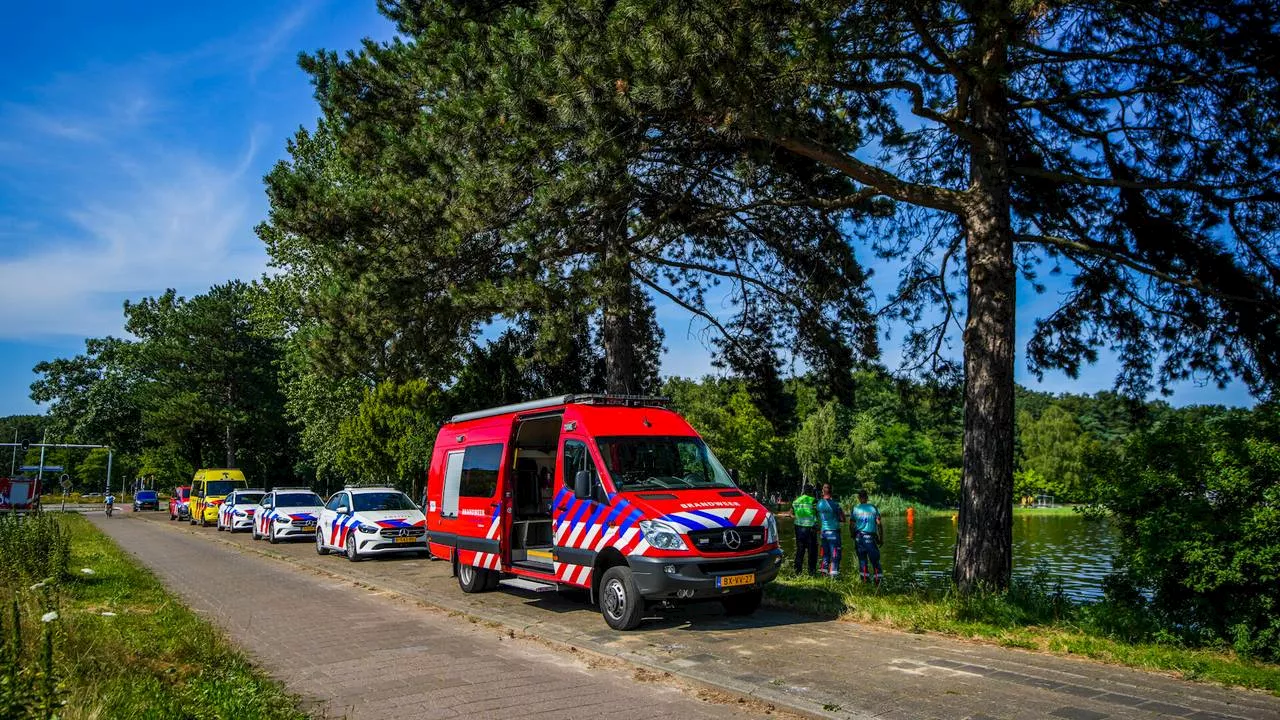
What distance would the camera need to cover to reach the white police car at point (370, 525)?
18.4 meters

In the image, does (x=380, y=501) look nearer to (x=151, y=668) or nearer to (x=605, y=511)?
(x=605, y=511)

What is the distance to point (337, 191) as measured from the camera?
15.6 meters

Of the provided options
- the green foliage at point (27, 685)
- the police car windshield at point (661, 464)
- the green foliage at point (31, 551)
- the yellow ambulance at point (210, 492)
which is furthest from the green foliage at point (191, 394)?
the green foliage at point (27, 685)

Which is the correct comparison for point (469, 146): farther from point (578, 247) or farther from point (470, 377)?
point (470, 377)

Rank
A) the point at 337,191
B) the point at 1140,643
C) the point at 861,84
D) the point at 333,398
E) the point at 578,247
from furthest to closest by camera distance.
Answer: the point at 333,398 < the point at 337,191 < the point at 578,247 < the point at 861,84 < the point at 1140,643

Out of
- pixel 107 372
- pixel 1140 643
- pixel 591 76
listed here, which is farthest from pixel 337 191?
pixel 107 372

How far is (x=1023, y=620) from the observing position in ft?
29.5

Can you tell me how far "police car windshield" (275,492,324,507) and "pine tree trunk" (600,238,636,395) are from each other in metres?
11.2

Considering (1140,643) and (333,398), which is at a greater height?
(333,398)

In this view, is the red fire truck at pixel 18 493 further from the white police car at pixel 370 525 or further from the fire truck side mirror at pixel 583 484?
the fire truck side mirror at pixel 583 484

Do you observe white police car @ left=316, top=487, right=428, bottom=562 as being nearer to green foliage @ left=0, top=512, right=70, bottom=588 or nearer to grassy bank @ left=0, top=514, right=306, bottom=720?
green foliage @ left=0, top=512, right=70, bottom=588

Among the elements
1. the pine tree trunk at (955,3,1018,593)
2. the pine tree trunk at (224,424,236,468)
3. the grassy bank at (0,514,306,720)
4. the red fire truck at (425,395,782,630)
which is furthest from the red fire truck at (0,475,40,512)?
the pine tree trunk at (955,3,1018,593)

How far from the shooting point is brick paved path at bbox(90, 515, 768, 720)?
6.36 meters

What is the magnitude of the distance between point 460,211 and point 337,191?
4.42 meters
